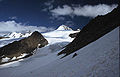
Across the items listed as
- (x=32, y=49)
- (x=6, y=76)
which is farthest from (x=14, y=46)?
(x=6, y=76)

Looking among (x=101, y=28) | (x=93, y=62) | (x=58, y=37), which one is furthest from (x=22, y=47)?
(x=93, y=62)

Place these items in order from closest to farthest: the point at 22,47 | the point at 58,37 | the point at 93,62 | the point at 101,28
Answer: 1. the point at 93,62
2. the point at 101,28
3. the point at 22,47
4. the point at 58,37

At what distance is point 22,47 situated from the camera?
60656mm

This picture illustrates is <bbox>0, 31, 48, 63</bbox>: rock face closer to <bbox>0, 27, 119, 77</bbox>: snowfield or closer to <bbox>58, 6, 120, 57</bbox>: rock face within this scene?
<bbox>58, 6, 120, 57</bbox>: rock face

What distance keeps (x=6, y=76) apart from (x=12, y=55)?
28567mm

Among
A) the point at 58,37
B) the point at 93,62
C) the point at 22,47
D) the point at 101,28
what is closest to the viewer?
the point at 93,62

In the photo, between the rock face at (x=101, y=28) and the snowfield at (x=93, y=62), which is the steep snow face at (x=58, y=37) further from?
the snowfield at (x=93, y=62)

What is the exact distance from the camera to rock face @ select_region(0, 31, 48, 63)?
55.6 meters

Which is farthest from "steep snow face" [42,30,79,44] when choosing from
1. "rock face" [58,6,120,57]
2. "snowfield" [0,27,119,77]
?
"snowfield" [0,27,119,77]

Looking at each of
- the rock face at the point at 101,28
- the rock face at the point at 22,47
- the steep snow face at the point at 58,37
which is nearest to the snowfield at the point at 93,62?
the rock face at the point at 101,28

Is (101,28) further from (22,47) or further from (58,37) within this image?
(58,37)

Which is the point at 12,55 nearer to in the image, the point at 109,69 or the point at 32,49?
the point at 32,49

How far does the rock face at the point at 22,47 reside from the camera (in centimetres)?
5559

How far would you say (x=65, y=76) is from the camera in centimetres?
1294
